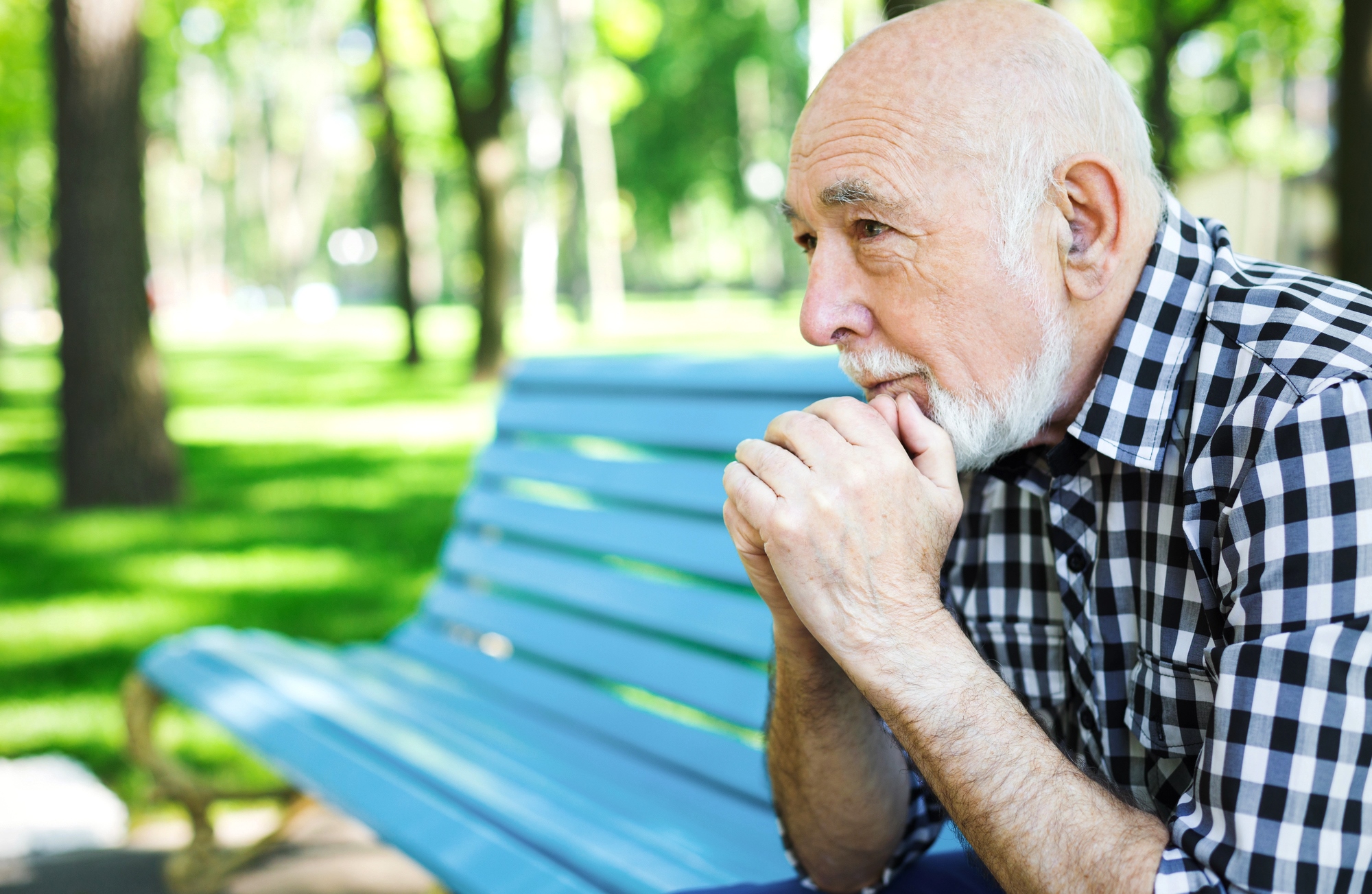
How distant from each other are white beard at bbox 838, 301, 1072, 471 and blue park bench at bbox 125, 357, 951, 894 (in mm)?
863

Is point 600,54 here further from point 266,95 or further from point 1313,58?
point 266,95

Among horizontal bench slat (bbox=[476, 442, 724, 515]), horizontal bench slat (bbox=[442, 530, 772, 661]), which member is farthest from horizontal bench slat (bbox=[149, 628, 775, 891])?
horizontal bench slat (bbox=[476, 442, 724, 515])

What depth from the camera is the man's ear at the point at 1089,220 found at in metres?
1.58

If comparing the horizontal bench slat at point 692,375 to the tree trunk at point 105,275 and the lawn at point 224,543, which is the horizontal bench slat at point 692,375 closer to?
the lawn at point 224,543

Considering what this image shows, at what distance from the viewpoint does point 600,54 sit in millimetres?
22672

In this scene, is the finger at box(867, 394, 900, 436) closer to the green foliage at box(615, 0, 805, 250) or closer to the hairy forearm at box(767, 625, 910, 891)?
the hairy forearm at box(767, 625, 910, 891)

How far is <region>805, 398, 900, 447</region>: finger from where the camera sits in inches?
61.8

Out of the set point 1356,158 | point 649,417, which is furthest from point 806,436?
point 1356,158

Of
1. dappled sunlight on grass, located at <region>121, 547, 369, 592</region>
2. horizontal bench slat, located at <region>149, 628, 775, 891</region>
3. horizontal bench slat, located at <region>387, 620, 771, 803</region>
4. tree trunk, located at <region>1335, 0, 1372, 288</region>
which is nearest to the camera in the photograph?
horizontal bench slat, located at <region>149, 628, 775, 891</region>

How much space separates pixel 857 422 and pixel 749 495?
0.17 metres

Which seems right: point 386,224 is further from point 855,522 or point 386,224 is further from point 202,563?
point 855,522

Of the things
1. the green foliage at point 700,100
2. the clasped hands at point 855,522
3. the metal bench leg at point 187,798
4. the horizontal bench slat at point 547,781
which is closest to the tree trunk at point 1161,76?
the horizontal bench slat at point 547,781

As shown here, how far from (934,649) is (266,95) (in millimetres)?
55215

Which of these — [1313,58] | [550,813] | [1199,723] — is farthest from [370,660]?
[1313,58]
